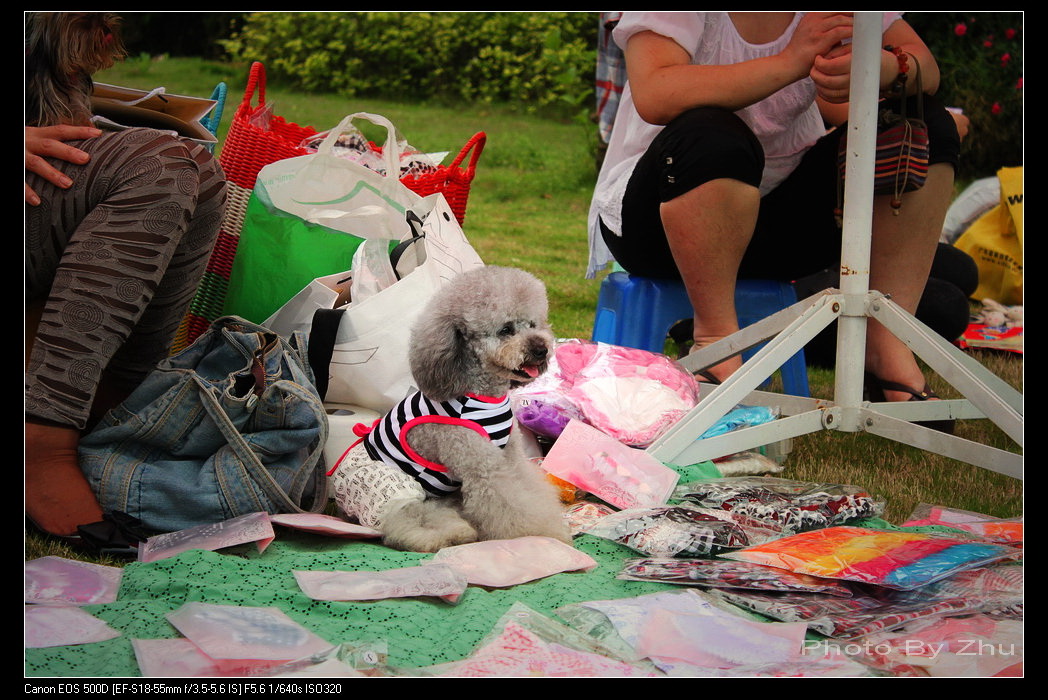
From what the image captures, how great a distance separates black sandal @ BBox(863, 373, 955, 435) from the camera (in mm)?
2582

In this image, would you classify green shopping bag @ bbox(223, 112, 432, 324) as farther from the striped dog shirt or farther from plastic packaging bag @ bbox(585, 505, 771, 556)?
plastic packaging bag @ bbox(585, 505, 771, 556)

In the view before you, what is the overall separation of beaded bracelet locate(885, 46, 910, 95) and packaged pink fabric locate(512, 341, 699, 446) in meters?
0.90

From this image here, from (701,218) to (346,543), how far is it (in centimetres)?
126

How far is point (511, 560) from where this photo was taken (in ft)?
5.74

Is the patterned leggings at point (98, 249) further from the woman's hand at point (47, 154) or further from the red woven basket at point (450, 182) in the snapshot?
the red woven basket at point (450, 182)

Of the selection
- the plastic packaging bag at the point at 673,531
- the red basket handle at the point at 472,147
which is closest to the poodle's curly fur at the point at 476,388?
the plastic packaging bag at the point at 673,531

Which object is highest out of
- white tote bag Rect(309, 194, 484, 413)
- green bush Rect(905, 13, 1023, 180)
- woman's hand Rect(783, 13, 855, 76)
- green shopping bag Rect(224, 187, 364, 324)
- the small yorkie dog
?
green bush Rect(905, 13, 1023, 180)

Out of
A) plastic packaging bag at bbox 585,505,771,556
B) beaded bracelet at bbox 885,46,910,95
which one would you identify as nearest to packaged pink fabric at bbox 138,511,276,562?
plastic packaging bag at bbox 585,505,771,556

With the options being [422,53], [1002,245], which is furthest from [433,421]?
[422,53]

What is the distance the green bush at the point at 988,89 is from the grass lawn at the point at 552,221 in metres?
3.05

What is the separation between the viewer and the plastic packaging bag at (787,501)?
1967mm

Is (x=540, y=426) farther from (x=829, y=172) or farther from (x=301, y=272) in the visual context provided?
(x=829, y=172)

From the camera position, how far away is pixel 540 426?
241 cm

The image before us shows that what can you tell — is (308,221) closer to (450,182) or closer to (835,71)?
(450,182)
